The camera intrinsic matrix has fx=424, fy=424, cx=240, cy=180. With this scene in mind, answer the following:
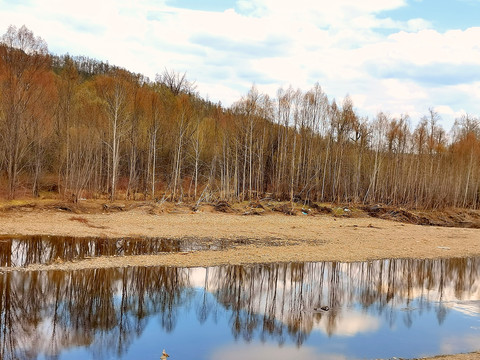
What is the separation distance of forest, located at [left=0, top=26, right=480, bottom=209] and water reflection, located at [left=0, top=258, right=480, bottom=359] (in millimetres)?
21652

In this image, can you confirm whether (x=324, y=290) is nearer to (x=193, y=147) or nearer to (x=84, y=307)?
(x=84, y=307)

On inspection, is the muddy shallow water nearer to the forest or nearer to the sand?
the sand

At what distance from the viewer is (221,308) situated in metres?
13.2

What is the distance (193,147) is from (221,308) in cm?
3980

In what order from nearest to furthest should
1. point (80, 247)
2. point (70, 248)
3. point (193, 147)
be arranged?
point (70, 248) → point (80, 247) → point (193, 147)

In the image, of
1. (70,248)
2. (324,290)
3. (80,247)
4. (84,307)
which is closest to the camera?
(84,307)

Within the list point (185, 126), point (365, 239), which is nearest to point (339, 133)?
point (185, 126)

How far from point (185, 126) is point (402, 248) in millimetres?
27921

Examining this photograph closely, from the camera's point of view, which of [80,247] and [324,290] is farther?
[80,247]

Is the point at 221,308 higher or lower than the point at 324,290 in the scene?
lower

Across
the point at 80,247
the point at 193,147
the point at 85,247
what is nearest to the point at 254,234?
the point at 85,247

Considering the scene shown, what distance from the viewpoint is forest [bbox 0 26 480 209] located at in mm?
36281

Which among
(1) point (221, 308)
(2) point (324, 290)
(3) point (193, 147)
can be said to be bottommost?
(1) point (221, 308)

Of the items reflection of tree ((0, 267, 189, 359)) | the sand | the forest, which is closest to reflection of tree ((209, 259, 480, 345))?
the sand
